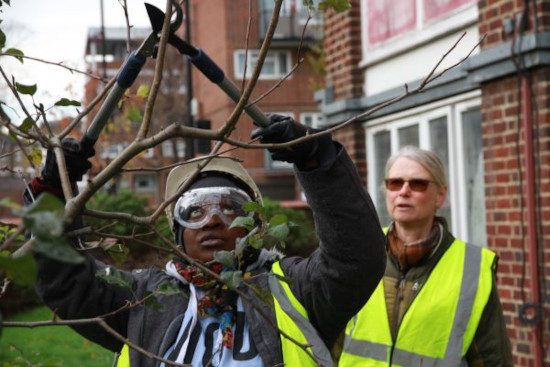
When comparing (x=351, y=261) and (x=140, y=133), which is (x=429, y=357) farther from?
(x=140, y=133)

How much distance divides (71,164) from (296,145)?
579 millimetres

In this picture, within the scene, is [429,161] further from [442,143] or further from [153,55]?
[442,143]

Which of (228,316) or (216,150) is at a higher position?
(216,150)

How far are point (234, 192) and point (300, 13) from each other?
39994 mm

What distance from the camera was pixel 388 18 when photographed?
908 cm

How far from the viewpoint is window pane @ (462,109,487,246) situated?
744 cm

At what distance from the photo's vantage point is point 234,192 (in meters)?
3.27

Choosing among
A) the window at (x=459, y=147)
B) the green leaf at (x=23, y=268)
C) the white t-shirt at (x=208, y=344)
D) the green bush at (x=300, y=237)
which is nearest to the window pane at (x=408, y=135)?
the window at (x=459, y=147)

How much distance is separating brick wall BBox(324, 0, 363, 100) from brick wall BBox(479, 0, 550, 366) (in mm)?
2607

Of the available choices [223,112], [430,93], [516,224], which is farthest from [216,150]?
[223,112]

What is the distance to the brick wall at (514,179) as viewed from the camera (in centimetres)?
636

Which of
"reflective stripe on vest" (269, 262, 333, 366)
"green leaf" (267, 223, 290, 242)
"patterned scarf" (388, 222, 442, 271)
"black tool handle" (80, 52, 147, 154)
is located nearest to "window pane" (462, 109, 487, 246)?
"patterned scarf" (388, 222, 442, 271)

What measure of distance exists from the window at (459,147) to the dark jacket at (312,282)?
407cm

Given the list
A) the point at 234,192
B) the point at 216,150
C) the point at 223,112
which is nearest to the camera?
the point at 216,150
